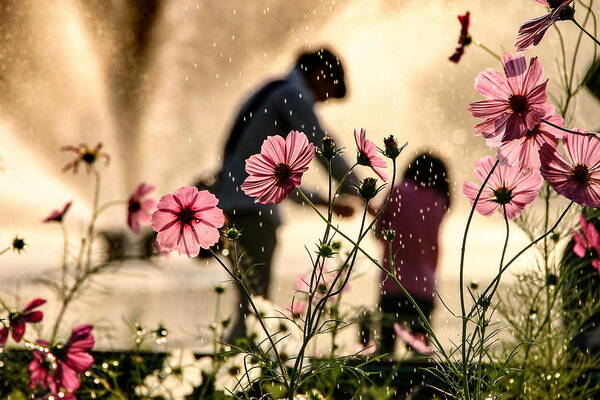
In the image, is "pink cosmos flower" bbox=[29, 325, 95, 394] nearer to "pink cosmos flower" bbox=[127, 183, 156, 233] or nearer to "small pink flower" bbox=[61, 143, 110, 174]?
"pink cosmos flower" bbox=[127, 183, 156, 233]

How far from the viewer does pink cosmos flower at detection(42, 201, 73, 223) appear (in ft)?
3.45

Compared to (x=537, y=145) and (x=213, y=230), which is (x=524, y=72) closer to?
(x=537, y=145)

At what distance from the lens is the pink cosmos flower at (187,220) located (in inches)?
18.4

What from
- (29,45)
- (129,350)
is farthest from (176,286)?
(129,350)

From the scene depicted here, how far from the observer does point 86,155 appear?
1.32m

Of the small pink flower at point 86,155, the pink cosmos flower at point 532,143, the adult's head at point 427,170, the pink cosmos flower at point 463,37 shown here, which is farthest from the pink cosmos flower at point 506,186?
the adult's head at point 427,170

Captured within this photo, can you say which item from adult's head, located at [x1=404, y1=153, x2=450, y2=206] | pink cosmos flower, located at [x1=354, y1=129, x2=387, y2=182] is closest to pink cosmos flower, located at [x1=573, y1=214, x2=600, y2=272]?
pink cosmos flower, located at [x1=354, y1=129, x2=387, y2=182]

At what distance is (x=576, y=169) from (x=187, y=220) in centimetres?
24

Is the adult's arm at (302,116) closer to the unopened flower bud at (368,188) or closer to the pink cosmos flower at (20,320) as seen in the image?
the pink cosmos flower at (20,320)

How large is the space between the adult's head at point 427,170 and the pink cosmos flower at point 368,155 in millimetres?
1602

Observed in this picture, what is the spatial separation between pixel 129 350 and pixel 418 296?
998mm

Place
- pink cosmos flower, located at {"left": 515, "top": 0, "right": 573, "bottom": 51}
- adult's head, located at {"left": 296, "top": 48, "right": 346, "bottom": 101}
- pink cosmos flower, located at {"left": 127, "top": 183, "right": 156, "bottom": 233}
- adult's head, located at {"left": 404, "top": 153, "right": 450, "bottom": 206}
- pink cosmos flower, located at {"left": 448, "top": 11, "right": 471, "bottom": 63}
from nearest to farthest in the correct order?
pink cosmos flower, located at {"left": 515, "top": 0, "right": 573, "bottom": 51} → pink cosmos flower, located at {"left": 448, "top": 11, "right": 471, "bottom": 63} → pink cosmos flower, located at {"left": 127, "top": 183, "right": 156, "bottom": 233} → adult's head, located at {"left": 296, "top": 48, "right": 346, "bottom": 101} → adult's head, located at {"left": 404, "top": 153, "right": 450, "bottom": 206}

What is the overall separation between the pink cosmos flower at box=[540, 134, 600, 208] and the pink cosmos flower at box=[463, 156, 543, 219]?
36 millimetres

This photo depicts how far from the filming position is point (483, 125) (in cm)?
41
